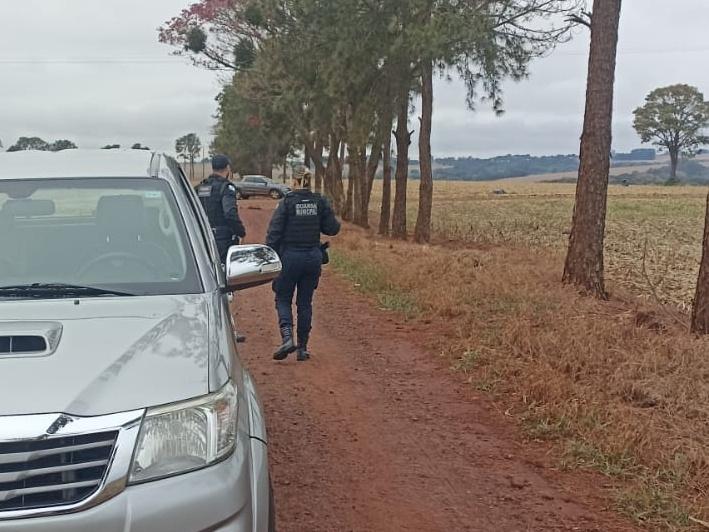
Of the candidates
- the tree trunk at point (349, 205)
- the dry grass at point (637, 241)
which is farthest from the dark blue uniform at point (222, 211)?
the tree trunk at point (349, 205)

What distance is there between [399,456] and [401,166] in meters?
18.5

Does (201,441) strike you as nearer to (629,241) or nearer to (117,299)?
(117,299)

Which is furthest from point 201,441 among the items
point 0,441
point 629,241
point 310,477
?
point 629,241

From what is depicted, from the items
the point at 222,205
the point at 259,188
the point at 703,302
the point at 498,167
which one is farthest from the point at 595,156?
the point at 498,167

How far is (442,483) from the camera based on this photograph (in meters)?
4.89

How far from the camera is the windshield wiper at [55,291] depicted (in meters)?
3.46

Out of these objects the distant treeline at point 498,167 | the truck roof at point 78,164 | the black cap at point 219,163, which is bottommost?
the distant treeline at point 498,167

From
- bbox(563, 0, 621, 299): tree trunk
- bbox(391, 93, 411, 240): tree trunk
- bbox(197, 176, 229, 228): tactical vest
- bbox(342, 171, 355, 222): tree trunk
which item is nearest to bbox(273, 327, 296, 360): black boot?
bbox(197, 176, 229, 228): tactical vest

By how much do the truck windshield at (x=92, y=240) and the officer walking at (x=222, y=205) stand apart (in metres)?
4.38

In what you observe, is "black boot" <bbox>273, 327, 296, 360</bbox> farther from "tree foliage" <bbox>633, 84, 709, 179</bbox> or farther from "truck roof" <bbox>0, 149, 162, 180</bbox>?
"tree foliage" <bbox>633, 84, 709, 179</bbox>

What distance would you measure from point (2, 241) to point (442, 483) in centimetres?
284

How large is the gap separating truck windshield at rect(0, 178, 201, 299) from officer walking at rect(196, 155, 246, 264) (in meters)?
4.38

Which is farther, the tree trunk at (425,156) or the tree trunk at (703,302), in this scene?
the tree trunk at (425,156)

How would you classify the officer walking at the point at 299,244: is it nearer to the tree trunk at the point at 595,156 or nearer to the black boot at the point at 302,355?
the black boot at the point at 302,355
